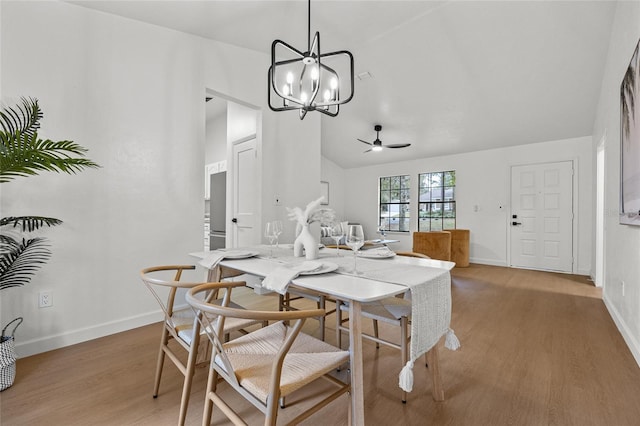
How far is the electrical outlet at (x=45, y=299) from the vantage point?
7.10ft

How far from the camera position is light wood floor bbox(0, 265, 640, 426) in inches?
59.3

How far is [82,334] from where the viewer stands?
2.34m

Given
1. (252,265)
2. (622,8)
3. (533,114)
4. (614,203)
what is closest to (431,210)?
→ (533,114)

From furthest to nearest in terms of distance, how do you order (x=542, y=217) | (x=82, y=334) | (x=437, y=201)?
(x=437, y=201) → (x=542, y=217) → (x=82, y=334)

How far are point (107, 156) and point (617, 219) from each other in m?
4.54

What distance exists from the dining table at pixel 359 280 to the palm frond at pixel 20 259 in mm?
1059

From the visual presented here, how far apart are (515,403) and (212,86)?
3612 mm

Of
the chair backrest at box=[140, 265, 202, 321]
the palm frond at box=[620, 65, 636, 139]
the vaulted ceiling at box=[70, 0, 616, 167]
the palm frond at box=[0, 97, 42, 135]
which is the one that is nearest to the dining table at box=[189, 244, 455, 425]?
the chair backrest at box=[140, 265, 202, 321]

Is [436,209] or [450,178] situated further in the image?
[436,209]

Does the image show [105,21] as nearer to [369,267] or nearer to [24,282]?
[24,282]

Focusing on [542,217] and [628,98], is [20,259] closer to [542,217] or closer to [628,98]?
[628,98]

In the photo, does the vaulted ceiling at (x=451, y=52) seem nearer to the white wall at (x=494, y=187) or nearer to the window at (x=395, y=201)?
the white wall at (x=494, y=187)

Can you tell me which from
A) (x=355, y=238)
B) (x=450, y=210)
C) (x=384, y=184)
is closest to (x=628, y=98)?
(x=355, y=238)

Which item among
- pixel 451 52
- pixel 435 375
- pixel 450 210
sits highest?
pixel 451 52
